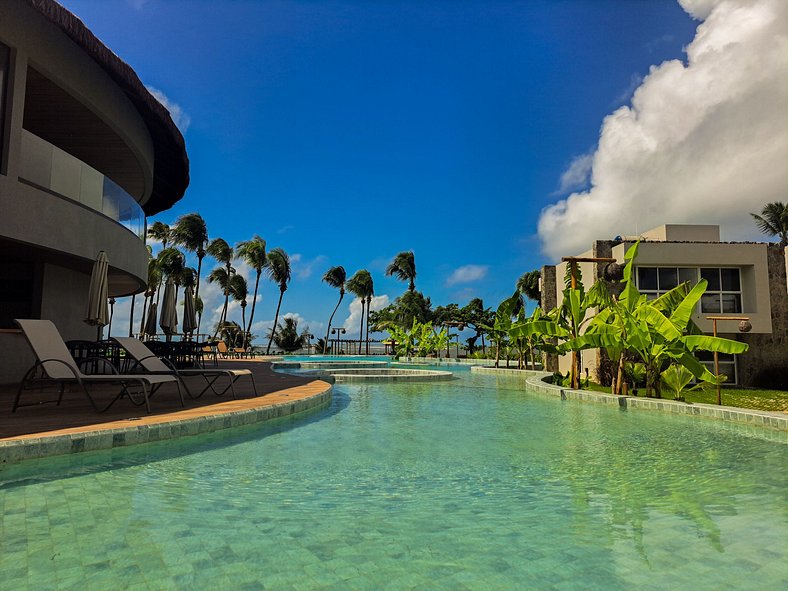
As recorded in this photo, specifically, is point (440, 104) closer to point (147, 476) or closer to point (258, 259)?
point (258, 259)

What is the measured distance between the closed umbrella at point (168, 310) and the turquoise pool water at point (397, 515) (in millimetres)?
9799

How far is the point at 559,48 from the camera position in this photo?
64.4 feet

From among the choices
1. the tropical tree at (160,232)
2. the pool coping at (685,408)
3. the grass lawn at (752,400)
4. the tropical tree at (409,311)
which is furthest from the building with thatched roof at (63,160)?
the tropical tree at (409,311)

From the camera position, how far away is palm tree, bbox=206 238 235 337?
158ft

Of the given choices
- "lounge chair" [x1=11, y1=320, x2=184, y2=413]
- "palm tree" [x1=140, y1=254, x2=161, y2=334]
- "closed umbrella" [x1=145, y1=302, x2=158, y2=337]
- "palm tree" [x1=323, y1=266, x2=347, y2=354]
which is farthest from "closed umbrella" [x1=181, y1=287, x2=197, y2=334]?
"palm tree" [x1=323, y1=266, x2=347, y2=354]

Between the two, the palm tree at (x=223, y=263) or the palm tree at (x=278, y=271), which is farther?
the palm tree at (x=278, y=271)

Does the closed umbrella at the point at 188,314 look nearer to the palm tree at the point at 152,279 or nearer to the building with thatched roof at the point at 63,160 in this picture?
the building with thatched roof at the point at 63,160

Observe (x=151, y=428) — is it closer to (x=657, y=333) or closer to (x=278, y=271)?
(x=657, y=333)

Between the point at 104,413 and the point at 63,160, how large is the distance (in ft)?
22.4

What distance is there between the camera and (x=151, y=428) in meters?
5.41

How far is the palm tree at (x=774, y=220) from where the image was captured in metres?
43.3

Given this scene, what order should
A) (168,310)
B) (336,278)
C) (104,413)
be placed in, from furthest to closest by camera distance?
(336,278) < (168,310) < (104,413)

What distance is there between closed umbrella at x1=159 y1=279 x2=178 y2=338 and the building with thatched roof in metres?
0.94

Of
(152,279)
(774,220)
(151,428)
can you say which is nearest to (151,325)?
(151,428)
